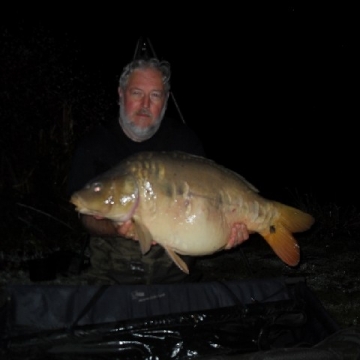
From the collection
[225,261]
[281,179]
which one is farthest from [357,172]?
[225,261]

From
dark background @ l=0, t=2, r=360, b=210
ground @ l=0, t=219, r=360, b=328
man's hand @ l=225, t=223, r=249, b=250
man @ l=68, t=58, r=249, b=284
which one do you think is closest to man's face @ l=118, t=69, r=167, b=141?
man @ l=68, t=58, r=249, b=284

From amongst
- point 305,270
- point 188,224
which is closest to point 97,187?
point 188,224

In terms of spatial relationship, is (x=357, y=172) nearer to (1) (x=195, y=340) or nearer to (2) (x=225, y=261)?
(2) (x=225, y=261)

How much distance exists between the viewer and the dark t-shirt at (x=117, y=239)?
263 centimetres

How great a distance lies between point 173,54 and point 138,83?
73.1 feet

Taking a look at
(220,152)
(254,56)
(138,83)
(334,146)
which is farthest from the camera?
(254,56)

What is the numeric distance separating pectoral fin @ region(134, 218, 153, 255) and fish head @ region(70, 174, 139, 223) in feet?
0.17

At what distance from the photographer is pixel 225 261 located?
4133 millimetres

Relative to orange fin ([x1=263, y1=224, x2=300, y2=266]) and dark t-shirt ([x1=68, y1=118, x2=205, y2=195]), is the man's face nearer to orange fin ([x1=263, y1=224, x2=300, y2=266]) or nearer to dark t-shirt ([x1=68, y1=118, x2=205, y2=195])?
dark t-shirt ([x1=68, y1=118, x2=205, y2=195])

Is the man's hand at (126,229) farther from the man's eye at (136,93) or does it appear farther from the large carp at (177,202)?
the man's eye at (136,93)

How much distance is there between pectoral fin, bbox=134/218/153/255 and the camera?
2.06m

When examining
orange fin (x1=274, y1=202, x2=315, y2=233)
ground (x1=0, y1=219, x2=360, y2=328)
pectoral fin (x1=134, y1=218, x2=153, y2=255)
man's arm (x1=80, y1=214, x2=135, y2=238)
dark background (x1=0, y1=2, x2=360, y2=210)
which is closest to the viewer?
pectoral fin (x1=134, y1=218, x2=153, y2=255)

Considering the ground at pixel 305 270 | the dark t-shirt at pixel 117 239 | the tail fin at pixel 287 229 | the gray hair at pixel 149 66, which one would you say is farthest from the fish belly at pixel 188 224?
the ground at pixel 305 270

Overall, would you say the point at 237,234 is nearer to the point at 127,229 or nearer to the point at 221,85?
the point at 127,229
